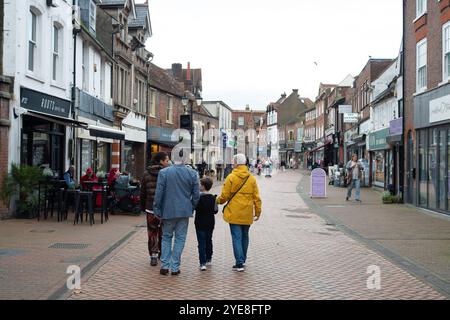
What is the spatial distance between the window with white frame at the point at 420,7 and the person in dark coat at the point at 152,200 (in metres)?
13.6

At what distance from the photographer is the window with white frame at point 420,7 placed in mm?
19297

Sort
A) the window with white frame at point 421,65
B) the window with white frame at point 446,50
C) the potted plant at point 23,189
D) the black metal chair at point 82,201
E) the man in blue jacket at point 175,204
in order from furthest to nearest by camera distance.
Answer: the window with white frame at point 421,65 < the window with white frame at point 446,50 < the potted plant at point 23,189 < the black metal chair at point 82,201 < the man in blue jacket at point 175,204

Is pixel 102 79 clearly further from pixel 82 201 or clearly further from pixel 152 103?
pixel 82 201

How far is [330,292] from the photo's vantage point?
24.3 feet

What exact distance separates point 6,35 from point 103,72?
10979 millimetres

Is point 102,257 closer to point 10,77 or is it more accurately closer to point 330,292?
point 330,292

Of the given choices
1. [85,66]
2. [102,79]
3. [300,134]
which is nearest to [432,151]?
[85,66]

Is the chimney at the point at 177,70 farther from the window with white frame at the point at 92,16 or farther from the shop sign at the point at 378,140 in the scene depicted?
the window with white frame at the point at 92,16

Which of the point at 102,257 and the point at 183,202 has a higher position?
the point at 183,202

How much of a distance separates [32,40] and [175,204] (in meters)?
10.3

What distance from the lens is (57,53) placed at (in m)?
18.6

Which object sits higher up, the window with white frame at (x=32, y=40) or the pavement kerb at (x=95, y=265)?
the window with white frame at (x=32, y=40)

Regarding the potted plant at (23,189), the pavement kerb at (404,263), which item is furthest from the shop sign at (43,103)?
the pavement kerb at (404,263)
